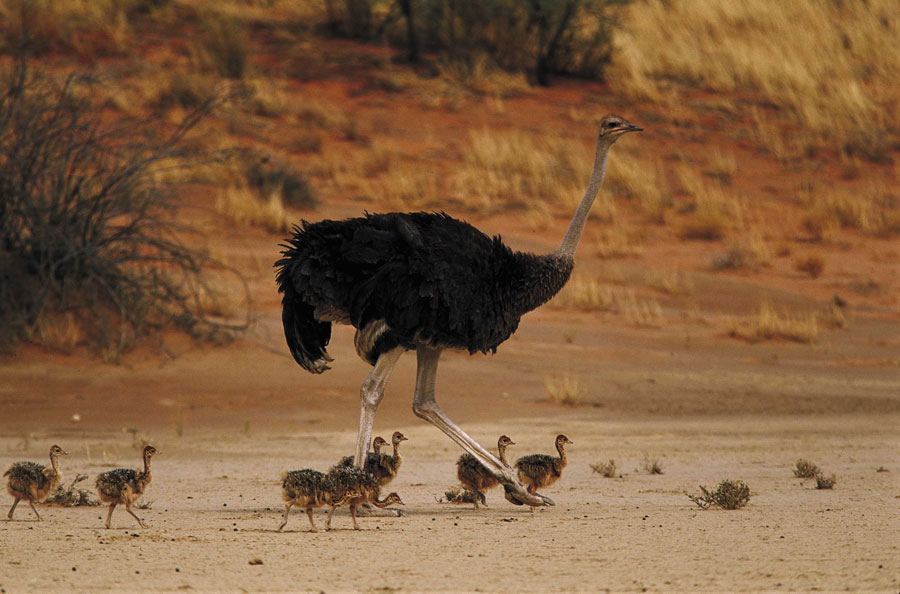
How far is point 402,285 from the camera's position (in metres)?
9.55

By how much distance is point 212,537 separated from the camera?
8508 millimetres

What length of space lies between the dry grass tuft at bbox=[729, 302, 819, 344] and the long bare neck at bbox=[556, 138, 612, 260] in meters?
9.94

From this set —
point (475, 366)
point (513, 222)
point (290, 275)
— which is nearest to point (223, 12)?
point (513, 222)

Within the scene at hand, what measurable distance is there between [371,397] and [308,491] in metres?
1.13

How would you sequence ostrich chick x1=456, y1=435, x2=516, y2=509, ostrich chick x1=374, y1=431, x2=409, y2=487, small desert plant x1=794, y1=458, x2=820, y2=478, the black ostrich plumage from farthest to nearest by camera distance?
small desert plant x1=794, y1=458, x2=820, y2=478 → ostrich chick x1=456, y1=435, x2=516, y2=509 → ostrich chick x1=374, y1=431, x2=409, y2=487 → the black ostrich plumage

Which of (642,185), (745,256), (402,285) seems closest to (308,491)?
(402,285)

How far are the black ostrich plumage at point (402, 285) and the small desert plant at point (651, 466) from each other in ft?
8.21

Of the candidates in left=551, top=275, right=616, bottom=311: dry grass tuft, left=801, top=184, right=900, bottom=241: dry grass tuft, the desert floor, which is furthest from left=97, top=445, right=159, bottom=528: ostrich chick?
left=801, top=184, right=900, bottom=241: dry grass tuft

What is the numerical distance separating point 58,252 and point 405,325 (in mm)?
7992

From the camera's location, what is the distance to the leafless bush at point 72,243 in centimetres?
1642

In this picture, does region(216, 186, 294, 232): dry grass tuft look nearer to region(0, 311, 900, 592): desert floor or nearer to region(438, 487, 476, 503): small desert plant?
region(0, 311, 900, 592): desert floor

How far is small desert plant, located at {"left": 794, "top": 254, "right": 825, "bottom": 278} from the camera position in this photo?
24453mm

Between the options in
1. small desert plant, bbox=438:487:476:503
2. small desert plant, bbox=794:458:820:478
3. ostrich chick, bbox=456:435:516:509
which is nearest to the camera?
ostrich chick, bbox=456:435:516:509

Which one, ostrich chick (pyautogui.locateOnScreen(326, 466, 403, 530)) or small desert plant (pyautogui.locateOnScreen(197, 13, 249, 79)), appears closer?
ostrich chick (pyautogui.locateOnScreen(326, 466, 403, 530))
